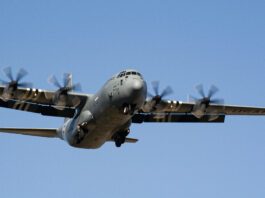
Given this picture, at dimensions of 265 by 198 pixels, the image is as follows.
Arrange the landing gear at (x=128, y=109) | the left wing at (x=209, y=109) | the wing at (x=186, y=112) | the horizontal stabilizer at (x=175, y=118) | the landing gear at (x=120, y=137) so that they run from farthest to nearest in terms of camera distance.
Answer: the horizontal stabilizer at (x=175, y=118), the wing at (x=186, y=112), the left wing at (x=209, y=109), the landing gear at (x=120, y=137), the landing gear at (x=128, y=109)

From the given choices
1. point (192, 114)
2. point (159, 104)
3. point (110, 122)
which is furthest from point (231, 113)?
point (110, 122)

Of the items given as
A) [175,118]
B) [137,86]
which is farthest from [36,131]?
[175,118]

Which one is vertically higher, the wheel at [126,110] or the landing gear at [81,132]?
the wheel at [126,110]

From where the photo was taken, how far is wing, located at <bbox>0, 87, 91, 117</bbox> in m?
31.8

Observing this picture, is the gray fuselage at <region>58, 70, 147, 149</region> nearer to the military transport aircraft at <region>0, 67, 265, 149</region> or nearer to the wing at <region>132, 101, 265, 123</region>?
the military transport aircraft at <region>0, 67, 265, 149</region>

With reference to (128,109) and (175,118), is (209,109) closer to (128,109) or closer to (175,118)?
(175,118)

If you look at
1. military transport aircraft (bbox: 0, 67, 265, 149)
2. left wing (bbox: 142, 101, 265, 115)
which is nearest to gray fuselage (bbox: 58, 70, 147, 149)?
military transport aircraft (bbox: 0, 67, 265, 149)

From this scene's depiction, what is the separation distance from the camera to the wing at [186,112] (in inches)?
1405

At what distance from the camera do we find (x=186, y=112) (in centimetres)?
3716

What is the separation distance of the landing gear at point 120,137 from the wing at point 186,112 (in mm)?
2314

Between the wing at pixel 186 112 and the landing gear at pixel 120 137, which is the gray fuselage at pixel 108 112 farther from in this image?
the wing at pixel 186 112

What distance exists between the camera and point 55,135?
121ft

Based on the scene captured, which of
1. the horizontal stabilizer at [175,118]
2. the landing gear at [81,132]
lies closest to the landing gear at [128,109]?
the landing gear at [81,132]

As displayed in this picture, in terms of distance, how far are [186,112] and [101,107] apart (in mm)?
9406
